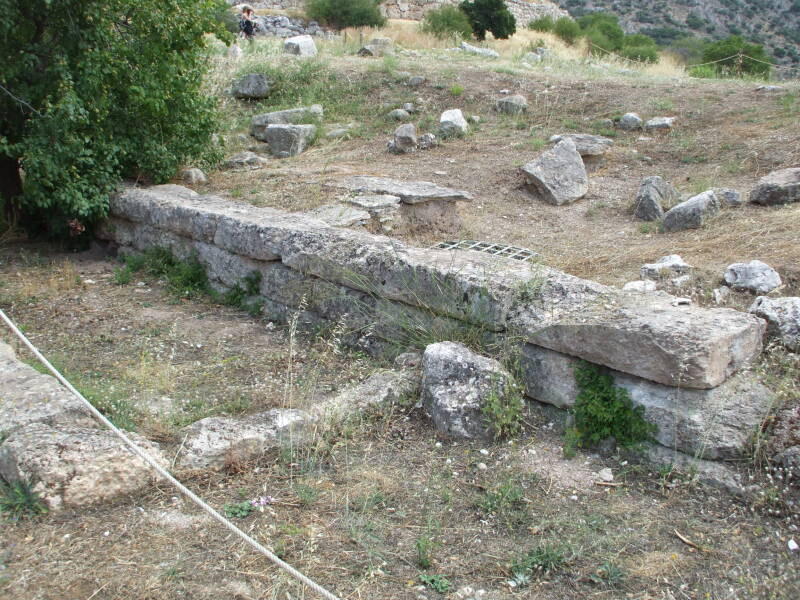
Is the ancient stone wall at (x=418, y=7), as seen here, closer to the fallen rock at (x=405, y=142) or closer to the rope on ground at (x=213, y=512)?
the fallen rock at (x=405, y=142)

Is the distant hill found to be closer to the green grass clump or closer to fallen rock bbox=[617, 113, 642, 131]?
fallen rock bbox=[617, 113, 642, 131]

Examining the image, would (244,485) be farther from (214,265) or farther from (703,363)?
(214,265)

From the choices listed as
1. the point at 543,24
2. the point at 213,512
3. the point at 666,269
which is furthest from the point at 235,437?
the point at 543,24

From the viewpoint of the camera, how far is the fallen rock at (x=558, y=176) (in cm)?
760

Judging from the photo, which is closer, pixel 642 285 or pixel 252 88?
pixel 642 285

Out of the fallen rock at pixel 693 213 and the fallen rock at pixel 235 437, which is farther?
the fallen rock at pixel 693 213

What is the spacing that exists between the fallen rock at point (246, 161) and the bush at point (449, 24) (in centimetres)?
1146

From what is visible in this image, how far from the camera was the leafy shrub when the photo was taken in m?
3.43

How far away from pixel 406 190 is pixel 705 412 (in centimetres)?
396

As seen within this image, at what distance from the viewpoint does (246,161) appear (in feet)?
29.2

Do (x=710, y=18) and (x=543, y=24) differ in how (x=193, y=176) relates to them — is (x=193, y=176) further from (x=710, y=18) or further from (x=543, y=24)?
(x=710, y=18)

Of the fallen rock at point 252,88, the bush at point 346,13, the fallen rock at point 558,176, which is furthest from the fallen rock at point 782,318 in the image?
the bush at point 346,13

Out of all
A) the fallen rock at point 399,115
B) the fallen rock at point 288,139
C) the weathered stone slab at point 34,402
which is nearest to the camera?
the weathered stone slab at point 34,402

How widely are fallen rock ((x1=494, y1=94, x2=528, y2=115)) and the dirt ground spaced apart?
4477 mm
